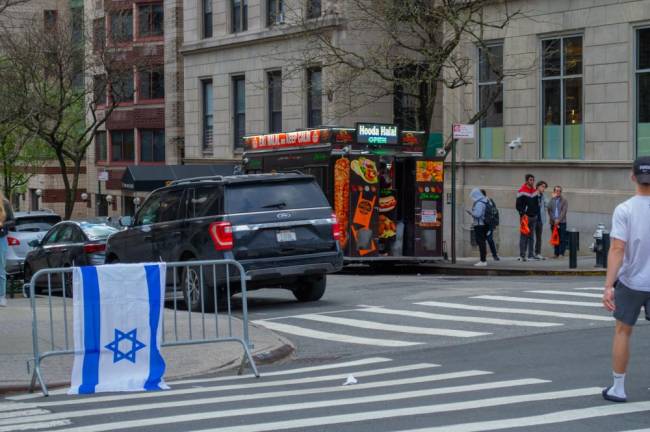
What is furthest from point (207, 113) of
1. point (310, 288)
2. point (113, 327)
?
point (113, 327)

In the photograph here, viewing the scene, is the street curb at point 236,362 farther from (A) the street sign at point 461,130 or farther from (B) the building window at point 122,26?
(B) the building window at point 122,26

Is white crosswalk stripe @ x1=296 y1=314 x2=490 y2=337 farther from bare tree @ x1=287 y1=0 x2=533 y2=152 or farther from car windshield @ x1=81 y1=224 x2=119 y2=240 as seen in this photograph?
bare tree @ x1=287 y1=0 x2=533 y2=152

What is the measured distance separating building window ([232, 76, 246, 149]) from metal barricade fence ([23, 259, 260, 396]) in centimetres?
2426

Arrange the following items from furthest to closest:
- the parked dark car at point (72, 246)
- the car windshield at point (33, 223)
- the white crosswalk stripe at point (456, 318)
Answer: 1. the car windshield at point (33, 223)
2. the parked dark car at point (72, 246)
3. the white crosswalk stripe at point (456, 318)

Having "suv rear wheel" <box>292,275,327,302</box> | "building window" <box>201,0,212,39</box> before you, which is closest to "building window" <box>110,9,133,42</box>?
"building window" <box>201,0,212,39</box>

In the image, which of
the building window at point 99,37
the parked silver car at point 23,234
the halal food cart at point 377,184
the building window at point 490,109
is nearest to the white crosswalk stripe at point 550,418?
the halal food cart at point 377,184

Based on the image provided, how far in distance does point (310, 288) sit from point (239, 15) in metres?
26.9

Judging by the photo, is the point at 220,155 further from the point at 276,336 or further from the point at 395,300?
the point at 276,336

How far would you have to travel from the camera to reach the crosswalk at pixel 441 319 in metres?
13.6

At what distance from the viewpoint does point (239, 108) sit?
1724 inches

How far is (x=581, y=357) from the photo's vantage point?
1102cm

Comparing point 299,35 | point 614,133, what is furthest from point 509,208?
point 299,35

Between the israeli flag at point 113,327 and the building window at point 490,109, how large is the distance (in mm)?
21771

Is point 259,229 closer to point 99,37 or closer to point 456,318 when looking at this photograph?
point 456,318
